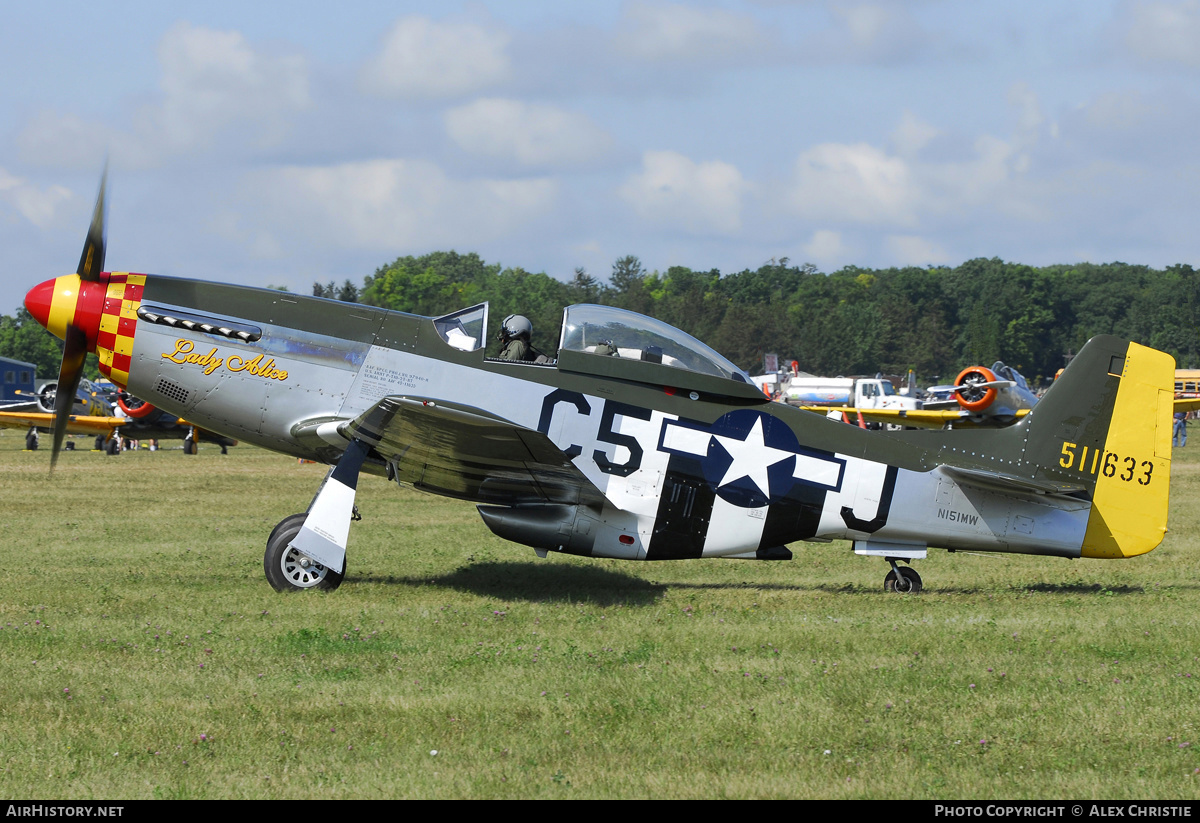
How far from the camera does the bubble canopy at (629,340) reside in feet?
27.7

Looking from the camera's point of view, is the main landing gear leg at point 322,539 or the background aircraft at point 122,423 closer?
the main landing gear leg at point 322,539

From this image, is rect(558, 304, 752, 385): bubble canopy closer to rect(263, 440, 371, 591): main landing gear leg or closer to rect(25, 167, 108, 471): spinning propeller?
rect(263, 440, 371, 591): main landing gear leg

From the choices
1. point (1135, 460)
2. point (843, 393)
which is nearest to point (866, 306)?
point (843, 393)

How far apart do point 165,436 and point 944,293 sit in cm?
13360

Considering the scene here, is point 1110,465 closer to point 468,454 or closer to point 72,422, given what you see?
point 468,454

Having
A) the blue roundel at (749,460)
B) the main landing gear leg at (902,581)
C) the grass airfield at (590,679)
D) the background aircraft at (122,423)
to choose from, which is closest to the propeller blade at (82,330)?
the grass airfield at (590,679)

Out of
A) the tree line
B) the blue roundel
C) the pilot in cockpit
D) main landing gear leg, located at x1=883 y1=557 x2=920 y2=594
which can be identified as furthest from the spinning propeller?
the tree line

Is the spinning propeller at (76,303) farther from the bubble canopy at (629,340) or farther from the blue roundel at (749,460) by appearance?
the blue roundel at (749,460)

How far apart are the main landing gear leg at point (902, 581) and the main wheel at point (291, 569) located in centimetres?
459

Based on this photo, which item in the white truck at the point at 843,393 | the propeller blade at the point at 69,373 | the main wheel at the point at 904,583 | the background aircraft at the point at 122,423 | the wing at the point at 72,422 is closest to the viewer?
the propeller blade at the point at 69,373

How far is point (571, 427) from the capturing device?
837 centimetres

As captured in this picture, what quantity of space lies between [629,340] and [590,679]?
336 cm

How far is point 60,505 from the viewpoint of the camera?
15.1m
